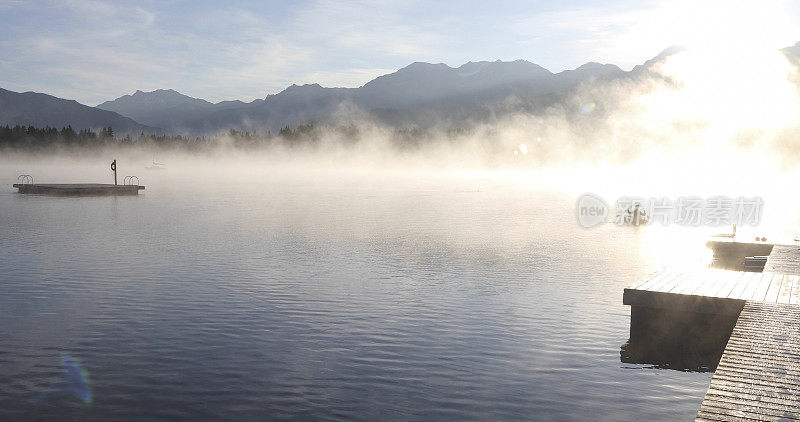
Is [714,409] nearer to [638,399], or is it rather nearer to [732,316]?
[638,399]

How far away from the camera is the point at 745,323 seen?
16.3 metres

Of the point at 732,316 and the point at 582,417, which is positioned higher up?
the point at 732,316

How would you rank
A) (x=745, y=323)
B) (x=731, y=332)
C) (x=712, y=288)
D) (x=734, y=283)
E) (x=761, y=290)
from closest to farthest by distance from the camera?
(x=745, y=323) → (x=731, y=332) → (x=761, y=290) → (x=712, y=288) → (x=734, y=283)

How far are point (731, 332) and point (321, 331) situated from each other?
12000mm

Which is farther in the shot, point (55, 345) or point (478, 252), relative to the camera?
point (478, 252)

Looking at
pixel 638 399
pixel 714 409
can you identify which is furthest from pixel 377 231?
pixel 714 409

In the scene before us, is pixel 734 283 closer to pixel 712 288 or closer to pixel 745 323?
pixel 712 288

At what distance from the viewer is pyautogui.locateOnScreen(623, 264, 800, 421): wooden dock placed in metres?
11.5

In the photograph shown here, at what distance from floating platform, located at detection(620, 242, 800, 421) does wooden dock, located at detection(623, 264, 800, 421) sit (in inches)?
0.6

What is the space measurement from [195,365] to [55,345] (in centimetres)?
465

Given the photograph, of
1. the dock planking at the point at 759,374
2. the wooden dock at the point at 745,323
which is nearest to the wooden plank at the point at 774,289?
the wooden dock at the point at 745,323

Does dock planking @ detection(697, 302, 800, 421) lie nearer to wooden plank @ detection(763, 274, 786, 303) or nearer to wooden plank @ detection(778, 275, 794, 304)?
wooden plank @ detection(763, 274, 786, 303)

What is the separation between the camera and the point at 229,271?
32.8 meters

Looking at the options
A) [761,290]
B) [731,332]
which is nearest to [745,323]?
[731,332]
